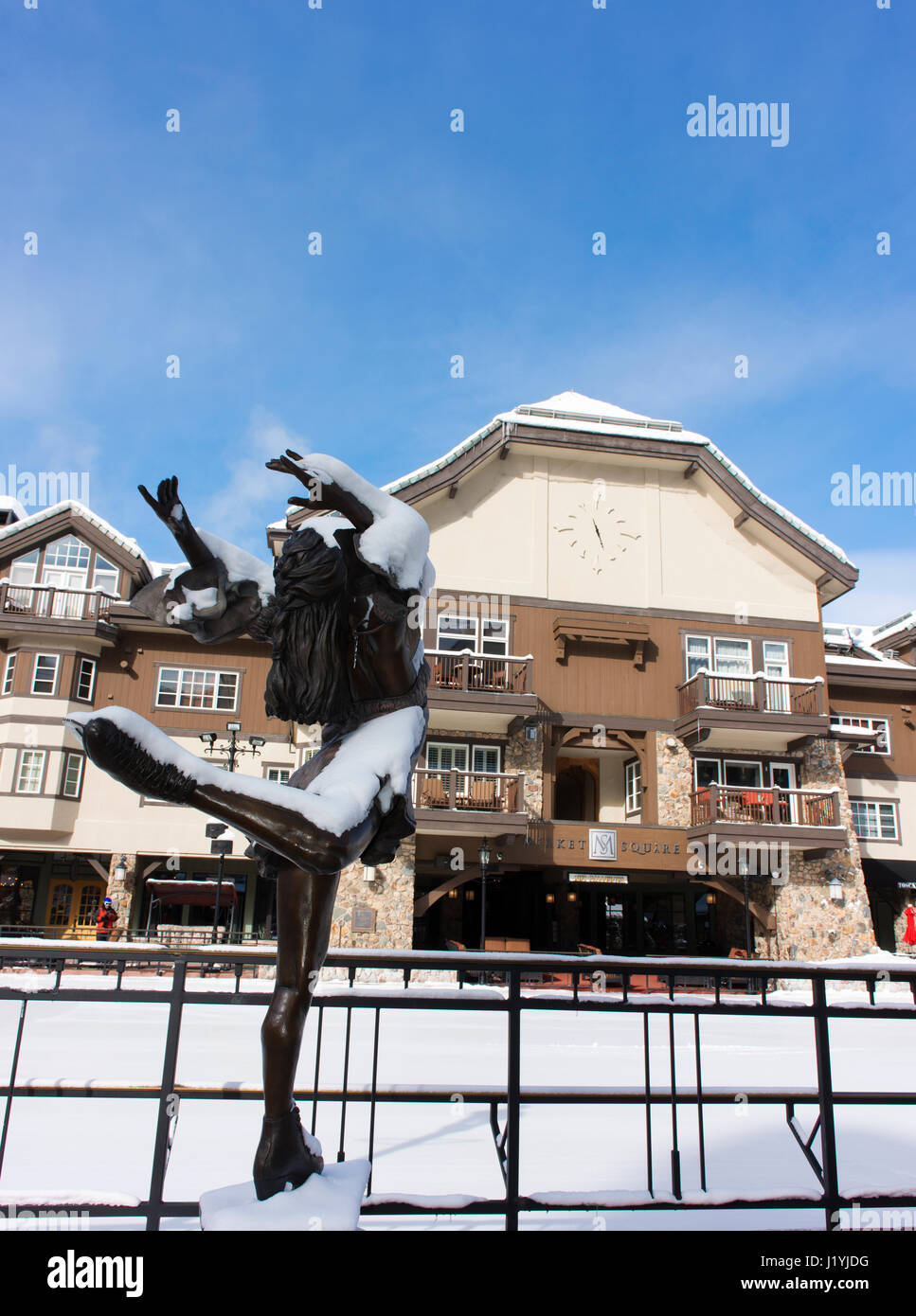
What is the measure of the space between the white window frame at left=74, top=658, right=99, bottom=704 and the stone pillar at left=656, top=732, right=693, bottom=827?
15.0m

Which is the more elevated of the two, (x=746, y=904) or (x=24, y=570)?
(x=24, y=570)

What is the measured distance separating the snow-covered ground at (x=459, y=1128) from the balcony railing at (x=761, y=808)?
10.1m

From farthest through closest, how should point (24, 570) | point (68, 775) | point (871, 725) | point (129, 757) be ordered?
point (871, 725) < point (24, 570) < point (68, 775) < point (129, 757)

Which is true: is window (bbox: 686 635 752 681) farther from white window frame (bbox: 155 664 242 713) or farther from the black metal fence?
the black metal fence

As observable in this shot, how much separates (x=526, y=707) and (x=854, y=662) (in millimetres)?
11815

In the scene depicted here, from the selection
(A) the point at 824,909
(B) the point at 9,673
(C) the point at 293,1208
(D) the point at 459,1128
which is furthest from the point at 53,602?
(C) the point at 293,1208

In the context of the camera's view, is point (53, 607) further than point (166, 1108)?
Yes

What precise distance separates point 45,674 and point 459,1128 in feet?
68.8

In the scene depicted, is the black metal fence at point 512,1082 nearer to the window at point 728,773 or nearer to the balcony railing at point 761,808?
the balcony railing at point 761,808

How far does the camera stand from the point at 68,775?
74.6 feet

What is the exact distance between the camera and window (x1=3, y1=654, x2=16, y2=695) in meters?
23.1

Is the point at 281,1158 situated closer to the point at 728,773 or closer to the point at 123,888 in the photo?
the point at 728,773

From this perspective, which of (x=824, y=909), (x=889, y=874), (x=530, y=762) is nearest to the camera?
(x=824, y=909)

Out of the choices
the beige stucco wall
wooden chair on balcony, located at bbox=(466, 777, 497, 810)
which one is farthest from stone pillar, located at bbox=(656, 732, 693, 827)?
wooden chair on balcony, located at bbox=(466, 777, 497, 810)
